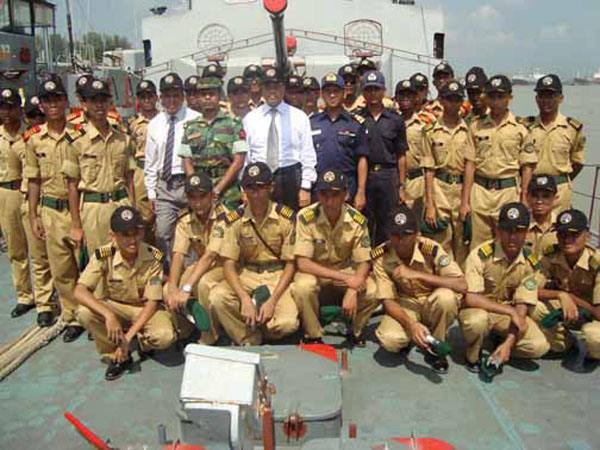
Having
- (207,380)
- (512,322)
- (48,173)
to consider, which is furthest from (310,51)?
(207,380)

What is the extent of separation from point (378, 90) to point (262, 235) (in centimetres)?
133

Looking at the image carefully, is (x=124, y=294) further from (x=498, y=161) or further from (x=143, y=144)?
(x=498, y=161)

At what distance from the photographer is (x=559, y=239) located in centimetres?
325

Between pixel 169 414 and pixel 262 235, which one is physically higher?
pixel 262 235

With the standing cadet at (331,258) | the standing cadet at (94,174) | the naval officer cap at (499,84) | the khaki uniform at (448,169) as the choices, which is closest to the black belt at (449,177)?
the khaki uniform at (448,169)

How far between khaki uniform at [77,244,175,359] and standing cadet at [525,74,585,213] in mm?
2652

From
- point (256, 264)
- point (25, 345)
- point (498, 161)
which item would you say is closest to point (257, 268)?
point (256, 264)

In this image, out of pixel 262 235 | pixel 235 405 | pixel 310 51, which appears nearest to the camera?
pixel 235 405

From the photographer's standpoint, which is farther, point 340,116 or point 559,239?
point 340,116

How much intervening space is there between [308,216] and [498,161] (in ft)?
4.76

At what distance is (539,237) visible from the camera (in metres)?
3.49

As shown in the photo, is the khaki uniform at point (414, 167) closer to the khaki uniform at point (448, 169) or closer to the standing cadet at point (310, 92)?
the khaki uniform at point (448, 169)

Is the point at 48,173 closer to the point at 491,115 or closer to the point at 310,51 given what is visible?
the point at 491,115

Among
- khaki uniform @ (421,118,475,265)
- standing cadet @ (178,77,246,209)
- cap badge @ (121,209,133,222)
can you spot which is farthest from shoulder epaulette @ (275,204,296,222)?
khaki uniform @ (421,118,475,265)
